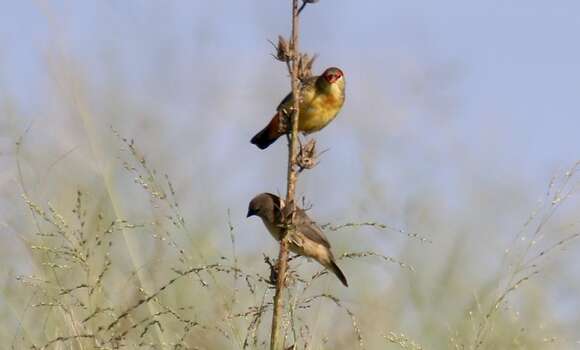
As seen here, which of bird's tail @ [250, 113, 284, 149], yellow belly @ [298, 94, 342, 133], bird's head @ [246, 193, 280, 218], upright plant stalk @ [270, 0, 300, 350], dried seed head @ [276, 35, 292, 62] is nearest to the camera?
upright plant stalk @ [270, 0, 300, 350]

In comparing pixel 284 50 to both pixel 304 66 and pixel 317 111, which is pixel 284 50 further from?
pixel 317 111

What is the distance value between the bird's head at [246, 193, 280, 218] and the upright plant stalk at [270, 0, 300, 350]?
1.56 meters

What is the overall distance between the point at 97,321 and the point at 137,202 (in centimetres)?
148

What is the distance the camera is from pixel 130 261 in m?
5.55

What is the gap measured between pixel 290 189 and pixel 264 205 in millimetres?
2097

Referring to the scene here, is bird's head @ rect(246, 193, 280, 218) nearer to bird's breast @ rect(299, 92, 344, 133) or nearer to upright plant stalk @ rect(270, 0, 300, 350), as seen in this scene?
bird's breast @ rect(299, 92, 344, 133)

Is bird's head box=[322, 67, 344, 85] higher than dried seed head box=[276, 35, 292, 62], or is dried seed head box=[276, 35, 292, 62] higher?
bird's head box=[322, 67, 344, 85]

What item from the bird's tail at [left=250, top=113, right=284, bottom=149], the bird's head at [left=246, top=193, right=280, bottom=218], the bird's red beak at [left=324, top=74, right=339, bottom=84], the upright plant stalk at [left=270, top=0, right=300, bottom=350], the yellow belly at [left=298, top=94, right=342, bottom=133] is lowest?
the upright plant stalk at [left=270, top=0, right=300, bottom=350]

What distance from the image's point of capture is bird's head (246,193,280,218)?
4934 millimetres

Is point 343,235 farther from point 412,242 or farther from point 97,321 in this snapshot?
point 97,321

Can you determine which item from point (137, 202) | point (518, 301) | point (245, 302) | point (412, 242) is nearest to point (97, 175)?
point (137, 202)

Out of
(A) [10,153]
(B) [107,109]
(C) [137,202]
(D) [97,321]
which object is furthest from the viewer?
(B) [107,109]

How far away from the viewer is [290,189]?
3088mm

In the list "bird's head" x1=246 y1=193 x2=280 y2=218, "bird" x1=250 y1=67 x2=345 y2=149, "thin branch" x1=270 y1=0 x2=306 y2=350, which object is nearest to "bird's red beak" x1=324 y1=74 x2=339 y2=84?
"bird" x1=250 y1=67 x2=345 y2=149
